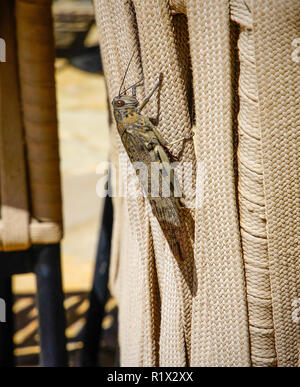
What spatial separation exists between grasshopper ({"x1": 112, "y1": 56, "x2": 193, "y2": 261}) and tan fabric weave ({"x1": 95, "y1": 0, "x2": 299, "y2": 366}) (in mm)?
27

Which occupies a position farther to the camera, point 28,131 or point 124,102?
point 28,131

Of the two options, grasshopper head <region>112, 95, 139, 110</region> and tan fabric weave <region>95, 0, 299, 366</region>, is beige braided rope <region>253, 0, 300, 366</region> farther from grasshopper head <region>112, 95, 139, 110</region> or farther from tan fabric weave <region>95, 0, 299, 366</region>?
grasshopper head <region>112, 95, 139, 110</region>

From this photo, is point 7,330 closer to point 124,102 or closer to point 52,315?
point 52,315

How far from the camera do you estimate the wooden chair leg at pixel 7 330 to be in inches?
49.2

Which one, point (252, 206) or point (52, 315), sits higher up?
point (252, 206)

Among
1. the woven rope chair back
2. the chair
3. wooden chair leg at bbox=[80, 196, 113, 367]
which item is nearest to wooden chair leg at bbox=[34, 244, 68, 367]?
the chair

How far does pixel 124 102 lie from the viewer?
64cm

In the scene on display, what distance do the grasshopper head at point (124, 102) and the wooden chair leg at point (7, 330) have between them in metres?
0.71

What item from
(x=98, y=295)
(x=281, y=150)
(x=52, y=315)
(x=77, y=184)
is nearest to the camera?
(x=281, y=150)

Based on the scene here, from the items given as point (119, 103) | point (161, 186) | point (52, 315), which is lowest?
point (52, 315)

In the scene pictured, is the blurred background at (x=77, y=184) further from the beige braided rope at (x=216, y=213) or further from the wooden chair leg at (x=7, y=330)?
the beige braided rope at (x=216, y=213)

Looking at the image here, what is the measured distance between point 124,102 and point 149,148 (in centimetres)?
8

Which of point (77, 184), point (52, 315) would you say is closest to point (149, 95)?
point (52, 315)
